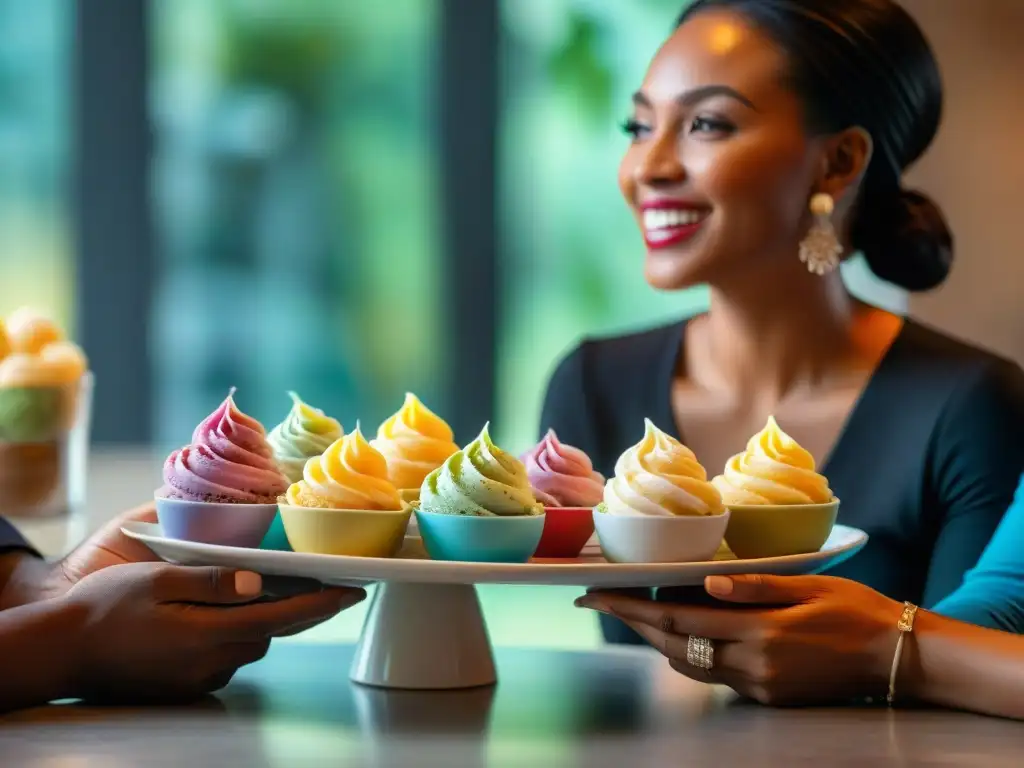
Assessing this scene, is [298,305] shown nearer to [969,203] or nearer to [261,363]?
[261,363]

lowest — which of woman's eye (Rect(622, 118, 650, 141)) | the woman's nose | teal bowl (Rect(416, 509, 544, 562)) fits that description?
teal bowl (Rect(416, 509, 544, 562))

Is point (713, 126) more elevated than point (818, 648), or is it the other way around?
point (713, 126)

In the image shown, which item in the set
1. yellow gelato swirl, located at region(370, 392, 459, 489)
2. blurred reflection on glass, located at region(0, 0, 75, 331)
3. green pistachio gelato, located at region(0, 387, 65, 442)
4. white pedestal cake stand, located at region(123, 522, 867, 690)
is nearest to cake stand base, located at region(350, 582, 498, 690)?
white pedestal cake stand, located at region(123, 522, 867, 690)

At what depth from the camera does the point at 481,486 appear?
1245mm

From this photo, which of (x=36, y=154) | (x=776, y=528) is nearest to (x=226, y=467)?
(x=776, y=528)

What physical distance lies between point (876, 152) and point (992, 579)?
0.74m

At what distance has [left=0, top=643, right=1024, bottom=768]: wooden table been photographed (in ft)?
3.36

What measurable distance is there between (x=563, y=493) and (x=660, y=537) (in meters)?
0.22

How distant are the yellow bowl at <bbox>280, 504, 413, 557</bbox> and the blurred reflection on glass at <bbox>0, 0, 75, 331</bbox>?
329cm

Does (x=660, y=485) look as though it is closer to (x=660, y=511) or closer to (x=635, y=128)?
(x=660, y=511)

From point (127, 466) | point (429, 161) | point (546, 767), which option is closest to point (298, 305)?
point (429, 161)

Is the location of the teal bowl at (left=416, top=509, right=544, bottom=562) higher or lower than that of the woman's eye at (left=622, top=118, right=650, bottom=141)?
lower

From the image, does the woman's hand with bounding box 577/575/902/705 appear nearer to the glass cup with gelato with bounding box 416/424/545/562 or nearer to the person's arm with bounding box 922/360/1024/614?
the glass cup with gelato with bounding box 416/424/545/562

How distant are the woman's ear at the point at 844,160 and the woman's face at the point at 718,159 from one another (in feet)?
0.12
